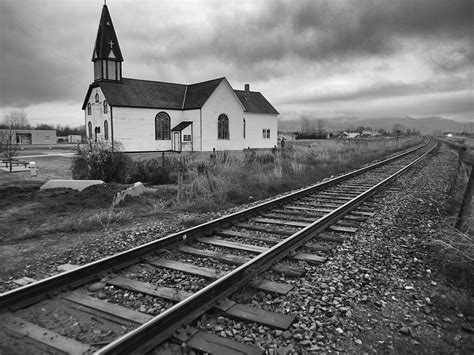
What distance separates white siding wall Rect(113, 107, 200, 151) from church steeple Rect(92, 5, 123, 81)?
5.56 metres

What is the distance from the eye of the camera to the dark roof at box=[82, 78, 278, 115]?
3609 centimetres

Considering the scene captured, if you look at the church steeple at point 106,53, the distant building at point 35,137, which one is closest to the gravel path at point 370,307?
the church steeple at point 106,53

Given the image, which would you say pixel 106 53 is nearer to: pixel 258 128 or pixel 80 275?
pixel 258 128

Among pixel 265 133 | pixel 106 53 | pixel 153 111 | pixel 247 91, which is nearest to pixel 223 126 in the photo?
pixel 153 111

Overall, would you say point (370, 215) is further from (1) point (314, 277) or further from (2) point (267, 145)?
(2) point (267, 145)

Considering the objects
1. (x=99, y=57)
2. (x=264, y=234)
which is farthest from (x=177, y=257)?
(x=99, y=57)

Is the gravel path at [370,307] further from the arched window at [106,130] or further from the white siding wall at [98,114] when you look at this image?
the arched window at [106,130]

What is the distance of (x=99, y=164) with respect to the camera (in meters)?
13.9

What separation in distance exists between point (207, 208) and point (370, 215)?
3991mm

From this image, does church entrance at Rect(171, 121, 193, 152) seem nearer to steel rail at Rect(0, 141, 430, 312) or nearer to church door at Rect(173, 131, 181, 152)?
church door at Rect(173, 131, 181, 152)

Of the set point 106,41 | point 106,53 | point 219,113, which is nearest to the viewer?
point 106,53

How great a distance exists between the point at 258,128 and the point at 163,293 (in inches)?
1696

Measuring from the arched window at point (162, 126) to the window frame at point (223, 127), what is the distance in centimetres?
555

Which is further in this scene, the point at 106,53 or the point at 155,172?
the point at 106,53
